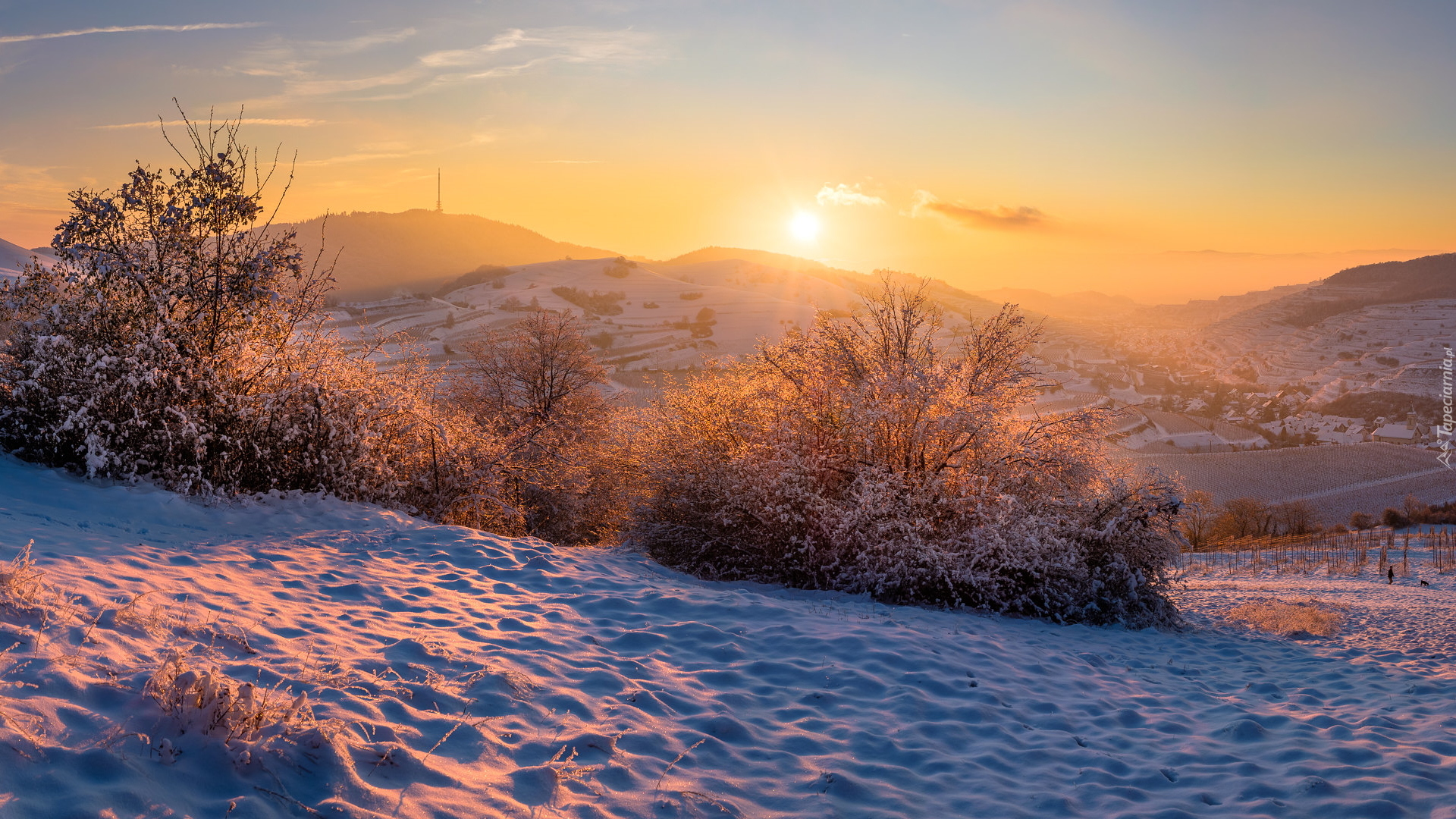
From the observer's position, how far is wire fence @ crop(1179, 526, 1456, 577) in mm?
20266

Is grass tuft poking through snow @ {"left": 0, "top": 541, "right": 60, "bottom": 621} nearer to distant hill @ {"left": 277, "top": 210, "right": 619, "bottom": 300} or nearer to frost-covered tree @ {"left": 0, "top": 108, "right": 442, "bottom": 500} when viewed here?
frost-covered tree @ {"left": 0, "top": 108, "right": 442, "bottom": 500}

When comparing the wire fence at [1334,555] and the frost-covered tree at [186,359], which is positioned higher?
the frost-covered tree at [186,359]

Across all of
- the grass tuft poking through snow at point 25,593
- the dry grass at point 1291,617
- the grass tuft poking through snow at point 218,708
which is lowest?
the dry grass at point 1291,617

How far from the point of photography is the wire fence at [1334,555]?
20.3 meters

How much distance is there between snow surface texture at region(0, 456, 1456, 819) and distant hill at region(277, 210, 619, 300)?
120m

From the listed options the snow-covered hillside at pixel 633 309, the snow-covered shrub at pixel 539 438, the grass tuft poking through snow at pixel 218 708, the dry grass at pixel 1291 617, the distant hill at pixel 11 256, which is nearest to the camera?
the grass tuft poking through snow at pixel 218 708

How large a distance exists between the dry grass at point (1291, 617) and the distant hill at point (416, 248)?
121 metres

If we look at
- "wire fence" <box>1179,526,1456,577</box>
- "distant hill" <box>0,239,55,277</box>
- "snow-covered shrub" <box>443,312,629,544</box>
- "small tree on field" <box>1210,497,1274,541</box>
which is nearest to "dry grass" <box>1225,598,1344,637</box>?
"wire fence" <box>1179,526,1456,577</box>

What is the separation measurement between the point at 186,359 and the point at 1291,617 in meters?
15.5

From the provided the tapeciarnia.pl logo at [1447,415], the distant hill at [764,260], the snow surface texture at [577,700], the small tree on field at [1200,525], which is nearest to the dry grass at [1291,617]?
the snow surface texture at [577,700]

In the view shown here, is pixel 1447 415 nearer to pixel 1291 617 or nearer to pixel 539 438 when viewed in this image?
pixel 1291 617

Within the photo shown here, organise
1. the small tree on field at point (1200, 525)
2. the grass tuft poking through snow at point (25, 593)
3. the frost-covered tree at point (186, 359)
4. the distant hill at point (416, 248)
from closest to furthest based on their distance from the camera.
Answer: the grass tuft poking through snow at point (25, 593) < the frost-covered tree at point (186, 359) < the small tree on field at point (1200, 525) < the distant hill at point (416, 248)

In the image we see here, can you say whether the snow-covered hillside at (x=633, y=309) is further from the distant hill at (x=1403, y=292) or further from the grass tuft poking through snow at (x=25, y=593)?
the distant hill at (x=1403, y=292)

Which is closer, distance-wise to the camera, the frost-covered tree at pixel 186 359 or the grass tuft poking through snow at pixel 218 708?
the grass tuft poking through snow at pixel 218 708
